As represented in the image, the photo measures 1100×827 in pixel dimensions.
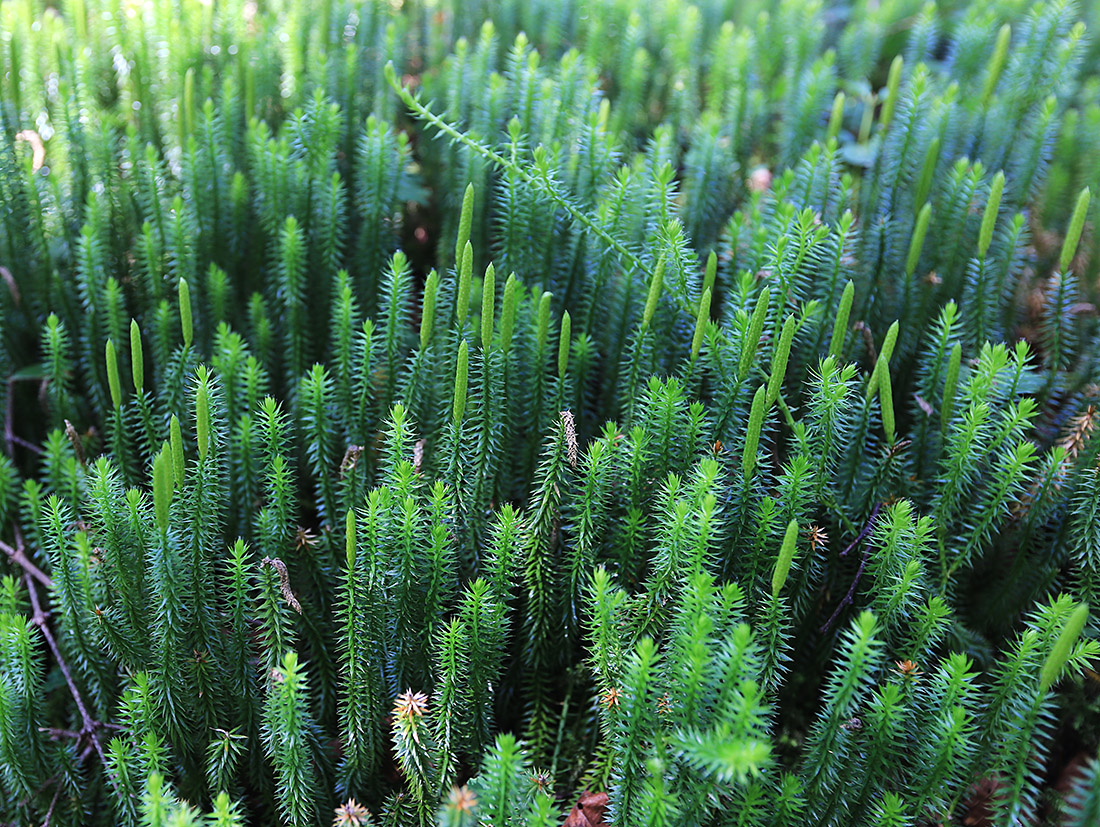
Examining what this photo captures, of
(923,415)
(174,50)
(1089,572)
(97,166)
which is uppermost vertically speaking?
(174,50)

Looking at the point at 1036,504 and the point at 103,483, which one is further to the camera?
the point at 1036,504

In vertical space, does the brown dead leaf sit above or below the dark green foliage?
below

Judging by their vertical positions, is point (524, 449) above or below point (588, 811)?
above

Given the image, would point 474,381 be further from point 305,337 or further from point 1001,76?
point 1001,76

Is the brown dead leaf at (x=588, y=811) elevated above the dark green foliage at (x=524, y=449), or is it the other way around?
the dark green foliage at (x=524, y=449)

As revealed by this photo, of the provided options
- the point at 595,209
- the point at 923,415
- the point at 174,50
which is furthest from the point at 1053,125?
the point at 174,50

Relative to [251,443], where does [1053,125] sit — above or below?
above

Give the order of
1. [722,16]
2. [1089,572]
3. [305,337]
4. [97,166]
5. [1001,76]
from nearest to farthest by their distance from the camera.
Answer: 1. [1089,572]
2. [305,337]
3. [97,166]
4. [1001,76]
5. [722,16]

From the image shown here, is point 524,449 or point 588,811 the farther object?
point 524,449
